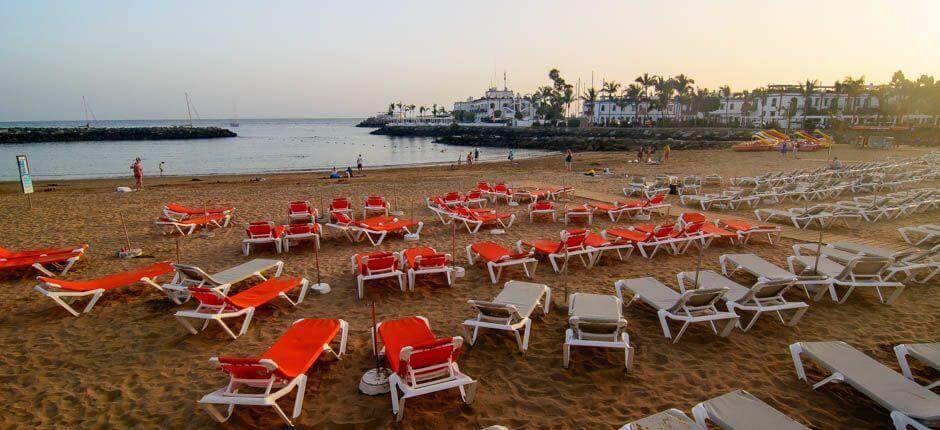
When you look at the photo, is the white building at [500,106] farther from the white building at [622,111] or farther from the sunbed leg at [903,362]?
the sunbed leg at [903,362]

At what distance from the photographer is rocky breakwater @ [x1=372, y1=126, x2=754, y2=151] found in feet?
171

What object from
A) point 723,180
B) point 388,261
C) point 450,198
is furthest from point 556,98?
point 388,261

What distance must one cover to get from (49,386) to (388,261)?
13.1ft

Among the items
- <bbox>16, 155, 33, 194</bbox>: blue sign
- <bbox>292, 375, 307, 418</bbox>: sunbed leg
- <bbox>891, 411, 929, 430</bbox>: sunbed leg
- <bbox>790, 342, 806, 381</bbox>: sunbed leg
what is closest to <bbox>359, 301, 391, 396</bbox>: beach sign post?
<bbox>292, 375, 307, 418</bbox>: sunbed leg

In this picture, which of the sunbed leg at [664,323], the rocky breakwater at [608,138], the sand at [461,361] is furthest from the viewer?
the rocky breakwater at [608,138]

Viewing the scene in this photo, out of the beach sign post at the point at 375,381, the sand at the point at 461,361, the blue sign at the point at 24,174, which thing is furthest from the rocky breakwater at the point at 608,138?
the beach sign post at the point at 375,381

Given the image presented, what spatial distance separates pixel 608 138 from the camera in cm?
6538

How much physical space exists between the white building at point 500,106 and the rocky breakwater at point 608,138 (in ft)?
80.5

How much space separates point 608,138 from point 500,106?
65.0m

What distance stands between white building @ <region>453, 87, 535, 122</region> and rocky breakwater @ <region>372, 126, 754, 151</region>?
24529 millimetres

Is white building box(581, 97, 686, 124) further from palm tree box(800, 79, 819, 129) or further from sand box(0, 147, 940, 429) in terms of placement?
sand box(0, 147, 940, 429)

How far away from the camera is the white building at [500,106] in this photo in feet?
402

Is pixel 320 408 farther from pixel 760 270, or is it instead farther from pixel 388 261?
pixel 760 270

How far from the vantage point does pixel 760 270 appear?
6.80 metres
